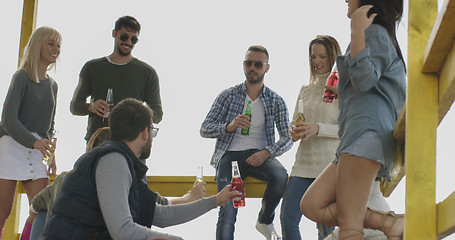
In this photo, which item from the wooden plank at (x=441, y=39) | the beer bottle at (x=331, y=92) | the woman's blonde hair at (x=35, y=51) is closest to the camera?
the wooden plank at (x=441, y=39)

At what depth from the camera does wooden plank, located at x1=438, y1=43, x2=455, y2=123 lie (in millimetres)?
1687

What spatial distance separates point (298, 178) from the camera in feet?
13.9

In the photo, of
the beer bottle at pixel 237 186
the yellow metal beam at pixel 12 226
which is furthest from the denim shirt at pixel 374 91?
the yellow metal beam at pixel 12 226

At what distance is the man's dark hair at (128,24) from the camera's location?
4.78 m

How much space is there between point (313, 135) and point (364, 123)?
189 centimetres

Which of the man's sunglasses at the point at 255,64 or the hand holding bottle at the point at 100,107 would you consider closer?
the hand holding bottle at the point at 100,107

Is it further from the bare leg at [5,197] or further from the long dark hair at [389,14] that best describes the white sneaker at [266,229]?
the long dark hair at [389,14]

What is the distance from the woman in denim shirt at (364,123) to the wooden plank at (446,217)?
0.58 metres

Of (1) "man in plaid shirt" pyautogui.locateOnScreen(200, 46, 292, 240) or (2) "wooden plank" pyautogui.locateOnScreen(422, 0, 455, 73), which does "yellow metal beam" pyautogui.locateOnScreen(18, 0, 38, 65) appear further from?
(2) "wooden plank" pyautogui.locateOnScreen(422, 0, 455, 73)

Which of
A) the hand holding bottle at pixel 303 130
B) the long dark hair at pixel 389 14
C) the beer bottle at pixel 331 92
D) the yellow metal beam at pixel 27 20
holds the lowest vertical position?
the hand holding bottle at pixel 303 130

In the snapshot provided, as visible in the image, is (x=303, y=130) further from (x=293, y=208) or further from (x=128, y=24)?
(x=128, y=24)

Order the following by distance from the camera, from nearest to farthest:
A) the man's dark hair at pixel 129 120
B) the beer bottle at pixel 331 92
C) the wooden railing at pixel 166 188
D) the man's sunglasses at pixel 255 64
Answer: the man's dark hair at pixel 129 120, the beer bottle at pixel 331 92, the man's sunglasses at pixel 255 64, the wooden railing at pixel 166 188

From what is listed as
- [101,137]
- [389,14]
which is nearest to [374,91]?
[389,14]

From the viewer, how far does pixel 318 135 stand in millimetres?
4281
